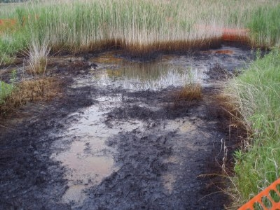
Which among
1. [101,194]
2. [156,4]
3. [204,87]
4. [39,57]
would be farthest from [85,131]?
[156,4]

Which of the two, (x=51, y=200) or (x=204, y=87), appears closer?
(x=51, y=200)

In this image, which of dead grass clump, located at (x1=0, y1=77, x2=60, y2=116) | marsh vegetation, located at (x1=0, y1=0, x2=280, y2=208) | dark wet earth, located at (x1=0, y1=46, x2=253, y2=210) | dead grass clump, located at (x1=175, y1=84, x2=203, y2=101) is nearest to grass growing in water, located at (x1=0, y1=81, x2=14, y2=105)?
dead grass clump, located at (x1=0, y1=77, x2=60, y2=116)

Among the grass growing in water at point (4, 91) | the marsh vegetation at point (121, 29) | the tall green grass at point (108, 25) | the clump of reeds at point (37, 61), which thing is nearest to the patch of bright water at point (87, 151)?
the grass growing in water at point (4, 91)

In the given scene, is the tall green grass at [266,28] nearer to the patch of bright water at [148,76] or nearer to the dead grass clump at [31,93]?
the patch of bright water at [148,76]

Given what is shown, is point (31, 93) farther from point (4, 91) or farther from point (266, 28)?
point (266, 28)

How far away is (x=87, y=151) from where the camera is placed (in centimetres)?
366

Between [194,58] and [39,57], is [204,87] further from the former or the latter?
[39,57]

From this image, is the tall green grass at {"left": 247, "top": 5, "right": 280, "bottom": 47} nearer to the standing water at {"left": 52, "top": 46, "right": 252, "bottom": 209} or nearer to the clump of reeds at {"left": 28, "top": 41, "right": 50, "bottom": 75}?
the standing water at {"left": 52, "top": 46, "right": 252, "bottom": 209}

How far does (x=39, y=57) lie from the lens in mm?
6398

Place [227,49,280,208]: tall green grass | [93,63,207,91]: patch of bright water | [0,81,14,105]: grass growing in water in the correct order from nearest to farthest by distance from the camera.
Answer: [227,49,280,208]: tall green grass → [0,81,14,105]: grass growing in water → [93,63,207,91]: patch of bright water

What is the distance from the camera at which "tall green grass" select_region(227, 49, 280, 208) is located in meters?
2.49

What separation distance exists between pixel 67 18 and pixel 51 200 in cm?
537

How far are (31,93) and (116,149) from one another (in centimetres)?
209

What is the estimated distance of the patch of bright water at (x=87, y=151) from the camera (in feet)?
10.2
